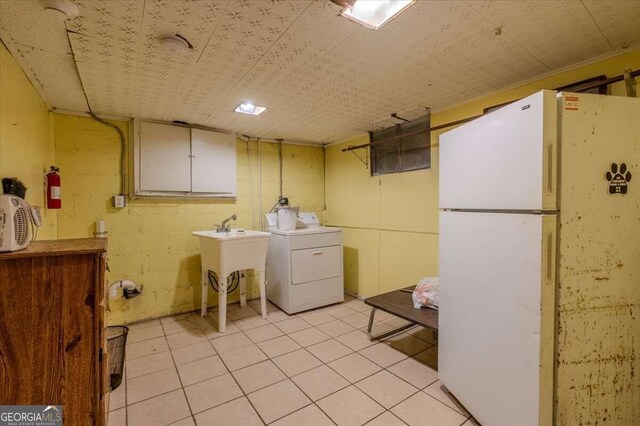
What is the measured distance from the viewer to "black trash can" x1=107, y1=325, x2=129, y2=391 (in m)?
2.04

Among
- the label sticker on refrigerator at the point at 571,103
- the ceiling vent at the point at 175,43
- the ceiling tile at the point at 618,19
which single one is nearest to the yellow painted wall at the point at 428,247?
the ceiling tile at the point at 618,19

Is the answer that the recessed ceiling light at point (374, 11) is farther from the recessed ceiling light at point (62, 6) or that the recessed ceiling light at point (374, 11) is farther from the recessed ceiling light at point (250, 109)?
the recessed ceiling light at point (250, 109)

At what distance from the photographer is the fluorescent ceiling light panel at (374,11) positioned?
1378 mm

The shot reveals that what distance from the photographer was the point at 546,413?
4.07 ft

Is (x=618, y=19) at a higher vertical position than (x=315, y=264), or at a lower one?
higher

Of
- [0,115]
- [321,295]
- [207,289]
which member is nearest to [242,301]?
[207,289]

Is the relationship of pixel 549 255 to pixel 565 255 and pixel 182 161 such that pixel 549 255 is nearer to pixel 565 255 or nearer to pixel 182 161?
pixel 565 255

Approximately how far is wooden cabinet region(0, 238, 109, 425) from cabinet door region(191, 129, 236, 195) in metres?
2.33

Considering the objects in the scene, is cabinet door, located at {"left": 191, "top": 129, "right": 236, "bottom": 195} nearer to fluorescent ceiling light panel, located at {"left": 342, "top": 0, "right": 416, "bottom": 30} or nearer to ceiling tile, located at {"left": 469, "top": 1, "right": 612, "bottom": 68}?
fluorescent ceiling light panel, located at {"left": 342, "top": 0, "right": 416, "bottom": 30}

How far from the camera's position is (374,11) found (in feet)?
4.75

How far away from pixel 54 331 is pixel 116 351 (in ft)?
5.64

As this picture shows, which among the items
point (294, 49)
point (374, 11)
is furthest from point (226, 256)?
point (374, 11)

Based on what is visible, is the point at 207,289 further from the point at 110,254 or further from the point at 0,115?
the point at 0,115

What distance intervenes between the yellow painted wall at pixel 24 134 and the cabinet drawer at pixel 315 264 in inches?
88.2
